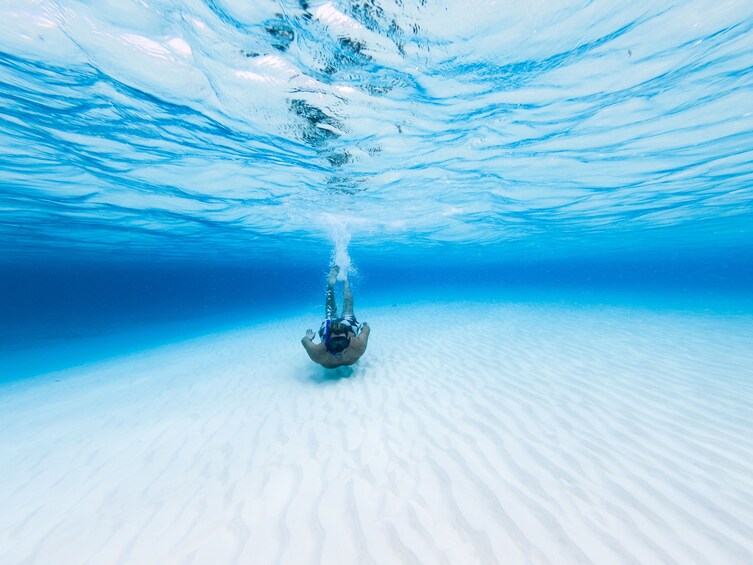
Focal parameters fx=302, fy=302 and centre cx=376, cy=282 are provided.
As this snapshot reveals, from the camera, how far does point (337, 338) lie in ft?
23.5

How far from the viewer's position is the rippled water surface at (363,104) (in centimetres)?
539

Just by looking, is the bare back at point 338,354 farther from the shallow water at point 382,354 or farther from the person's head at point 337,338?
the shallow water at point 382,354

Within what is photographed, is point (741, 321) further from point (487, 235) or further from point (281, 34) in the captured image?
point (281, 34)

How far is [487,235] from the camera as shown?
2989 cm

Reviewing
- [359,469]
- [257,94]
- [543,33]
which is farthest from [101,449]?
[543,33]

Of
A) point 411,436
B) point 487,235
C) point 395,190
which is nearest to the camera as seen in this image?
point 411,436

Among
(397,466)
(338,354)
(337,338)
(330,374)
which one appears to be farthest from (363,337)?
(397,466)

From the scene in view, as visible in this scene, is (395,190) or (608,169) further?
(395,190)

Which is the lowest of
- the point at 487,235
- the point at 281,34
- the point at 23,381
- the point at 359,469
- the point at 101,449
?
the point at 23,381

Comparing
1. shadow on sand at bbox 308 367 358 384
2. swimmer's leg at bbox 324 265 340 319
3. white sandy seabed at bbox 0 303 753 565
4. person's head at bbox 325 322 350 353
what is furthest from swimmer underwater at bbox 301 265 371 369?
swimmer's leg at bbox 324 265 340 319

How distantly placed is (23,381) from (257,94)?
14.5 meters

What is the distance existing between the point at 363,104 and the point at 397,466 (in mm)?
8017

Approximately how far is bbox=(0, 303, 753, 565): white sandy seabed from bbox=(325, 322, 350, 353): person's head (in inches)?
44.2

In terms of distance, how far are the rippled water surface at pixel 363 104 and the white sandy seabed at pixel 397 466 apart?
721 centimetres
